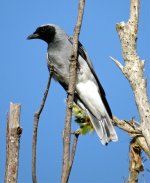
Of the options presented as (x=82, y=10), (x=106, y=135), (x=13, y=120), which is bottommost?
(x=13, y=120)

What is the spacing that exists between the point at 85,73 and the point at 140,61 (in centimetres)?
92

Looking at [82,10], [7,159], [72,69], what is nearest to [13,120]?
[7,159]

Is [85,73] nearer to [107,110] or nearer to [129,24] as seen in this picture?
[107,110]

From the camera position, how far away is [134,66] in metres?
4.66

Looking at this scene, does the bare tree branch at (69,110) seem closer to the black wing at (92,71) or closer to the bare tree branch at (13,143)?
the bare tree branch at (13,143)

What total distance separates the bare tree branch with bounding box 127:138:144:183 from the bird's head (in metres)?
2.11

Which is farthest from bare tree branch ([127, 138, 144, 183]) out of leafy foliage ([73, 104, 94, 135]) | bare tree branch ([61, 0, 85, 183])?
bare tree branch ([61, 0, 85, 183])

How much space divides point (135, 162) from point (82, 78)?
5.27 ft

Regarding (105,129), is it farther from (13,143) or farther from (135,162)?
(13,143)

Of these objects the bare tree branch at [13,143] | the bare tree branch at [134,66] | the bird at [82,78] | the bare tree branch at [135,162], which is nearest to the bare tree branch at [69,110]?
the bare tree branch at [13,143]

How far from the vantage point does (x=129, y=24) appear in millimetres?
4820

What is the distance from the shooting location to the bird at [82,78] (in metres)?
5.37

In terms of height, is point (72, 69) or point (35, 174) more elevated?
point (72, 69)

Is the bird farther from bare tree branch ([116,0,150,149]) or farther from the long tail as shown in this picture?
bare tree branch ([116,0,150,149])
